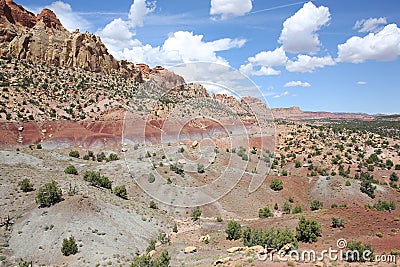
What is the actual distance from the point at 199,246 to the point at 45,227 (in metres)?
10.7

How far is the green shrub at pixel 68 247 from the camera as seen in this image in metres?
20.4

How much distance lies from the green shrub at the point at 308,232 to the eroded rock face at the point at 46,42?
76875mm

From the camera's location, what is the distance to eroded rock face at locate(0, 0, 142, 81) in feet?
254

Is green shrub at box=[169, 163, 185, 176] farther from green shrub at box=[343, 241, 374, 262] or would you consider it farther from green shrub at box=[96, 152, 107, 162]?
green shrub at box=[343, 241, 374, 262]

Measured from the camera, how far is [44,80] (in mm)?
71188

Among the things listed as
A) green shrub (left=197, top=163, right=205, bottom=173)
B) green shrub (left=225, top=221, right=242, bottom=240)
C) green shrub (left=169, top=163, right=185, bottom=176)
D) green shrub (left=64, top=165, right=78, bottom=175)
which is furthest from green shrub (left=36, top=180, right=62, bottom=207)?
green shrub (left=197, top=163, right=205, bottom=173)

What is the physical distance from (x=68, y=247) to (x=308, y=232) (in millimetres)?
15123

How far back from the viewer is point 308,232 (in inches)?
826

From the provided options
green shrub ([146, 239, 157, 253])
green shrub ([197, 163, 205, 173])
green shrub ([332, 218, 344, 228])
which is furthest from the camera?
green shrub ([197, 163, 205, 173])

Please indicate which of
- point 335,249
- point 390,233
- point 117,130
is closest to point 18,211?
point 335,249

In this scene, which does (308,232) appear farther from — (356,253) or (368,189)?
(368,189)

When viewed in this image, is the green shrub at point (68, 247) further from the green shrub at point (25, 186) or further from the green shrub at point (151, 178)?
the green shrub at point (151, 178)

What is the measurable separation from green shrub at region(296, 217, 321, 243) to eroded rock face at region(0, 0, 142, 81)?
76875 millimetres

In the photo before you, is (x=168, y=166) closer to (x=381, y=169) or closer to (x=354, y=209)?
(x=354, y=209)
